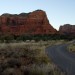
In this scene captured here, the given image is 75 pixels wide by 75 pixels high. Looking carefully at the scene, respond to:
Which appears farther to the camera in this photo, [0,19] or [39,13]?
[39,13]

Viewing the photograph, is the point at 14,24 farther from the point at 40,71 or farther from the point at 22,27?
the point at 40,71

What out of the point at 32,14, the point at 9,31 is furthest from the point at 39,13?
the point at 9,31

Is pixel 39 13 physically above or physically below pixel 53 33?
above

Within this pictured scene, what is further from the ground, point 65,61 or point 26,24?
point 26,24

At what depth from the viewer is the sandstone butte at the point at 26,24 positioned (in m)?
173

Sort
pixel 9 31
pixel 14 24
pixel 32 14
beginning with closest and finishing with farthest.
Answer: pixel 9 31
pixel 14 24
pixel 32 14

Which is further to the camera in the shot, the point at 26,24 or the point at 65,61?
the point at 26,24

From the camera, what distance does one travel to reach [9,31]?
552 feet

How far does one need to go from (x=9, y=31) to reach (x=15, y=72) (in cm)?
15724

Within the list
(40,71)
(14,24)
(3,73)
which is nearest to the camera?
(3,73)

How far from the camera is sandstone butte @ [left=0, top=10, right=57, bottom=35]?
568ft

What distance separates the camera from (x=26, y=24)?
18050 centimetres

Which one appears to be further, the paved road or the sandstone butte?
the sandstone butte

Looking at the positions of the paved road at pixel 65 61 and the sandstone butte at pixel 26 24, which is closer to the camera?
the paved road at pixel 65 61
